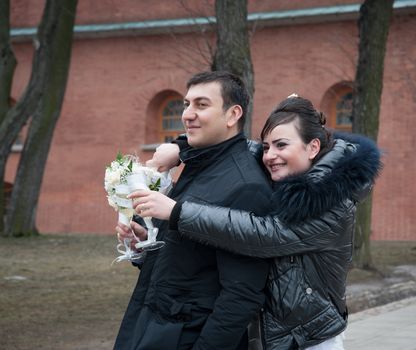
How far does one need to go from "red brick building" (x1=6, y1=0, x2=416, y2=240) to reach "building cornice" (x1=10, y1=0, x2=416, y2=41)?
4cm

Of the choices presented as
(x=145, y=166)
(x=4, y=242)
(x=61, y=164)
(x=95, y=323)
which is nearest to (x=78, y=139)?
(x=61, y=164)

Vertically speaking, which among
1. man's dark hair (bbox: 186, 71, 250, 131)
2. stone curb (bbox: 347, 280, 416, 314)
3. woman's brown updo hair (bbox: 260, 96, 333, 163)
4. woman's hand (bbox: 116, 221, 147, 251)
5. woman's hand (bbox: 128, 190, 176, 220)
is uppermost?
man's dark hair (bbox: 186, 71, 250, 131)

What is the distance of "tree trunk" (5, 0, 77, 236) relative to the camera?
19516mm

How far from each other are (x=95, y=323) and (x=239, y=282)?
20.5ft

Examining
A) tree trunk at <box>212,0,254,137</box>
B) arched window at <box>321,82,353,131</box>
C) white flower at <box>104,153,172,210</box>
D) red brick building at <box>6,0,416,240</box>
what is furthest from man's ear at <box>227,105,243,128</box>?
arched window at <box>321,82,353,131</box>

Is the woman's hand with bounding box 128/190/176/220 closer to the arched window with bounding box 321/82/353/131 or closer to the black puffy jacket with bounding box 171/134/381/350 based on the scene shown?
the black puffy jacket with bounding box 171/134/381/350

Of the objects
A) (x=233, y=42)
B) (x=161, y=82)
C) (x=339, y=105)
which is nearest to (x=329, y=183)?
(x=233, y=42)

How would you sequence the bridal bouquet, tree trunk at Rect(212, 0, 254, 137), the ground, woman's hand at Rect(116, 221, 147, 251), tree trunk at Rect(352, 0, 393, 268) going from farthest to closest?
tree trunk at Rect(352, 0, 393, 268)
tree trunk at Rect(212, 0, 254, 137)
the ground
woman's hand at Rect(116, 221, 147, 251)
the bridal bouquet

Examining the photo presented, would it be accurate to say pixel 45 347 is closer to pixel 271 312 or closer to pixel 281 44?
pixel 271 312

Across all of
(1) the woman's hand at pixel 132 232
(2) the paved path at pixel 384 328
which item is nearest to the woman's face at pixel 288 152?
(1) the woman's hand at pixel 132 232

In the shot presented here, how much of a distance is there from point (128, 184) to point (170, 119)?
1010 inches

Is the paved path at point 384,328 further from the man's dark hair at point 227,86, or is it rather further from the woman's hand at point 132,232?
the man's dark hair at point 227,86

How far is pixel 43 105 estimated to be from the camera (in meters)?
20.0

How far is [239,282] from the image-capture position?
349cm
